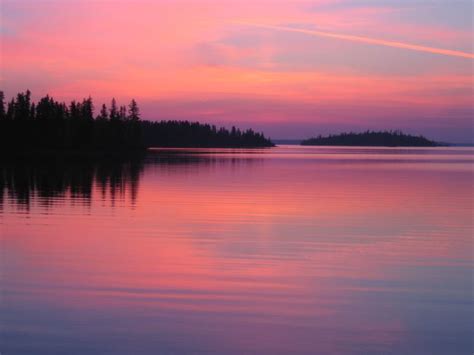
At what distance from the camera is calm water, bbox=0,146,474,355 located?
6.98 meters

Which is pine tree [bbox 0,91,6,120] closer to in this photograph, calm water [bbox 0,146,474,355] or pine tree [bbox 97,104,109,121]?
pine tree [bbox 97,104,109,121]

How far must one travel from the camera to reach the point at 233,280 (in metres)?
9.69

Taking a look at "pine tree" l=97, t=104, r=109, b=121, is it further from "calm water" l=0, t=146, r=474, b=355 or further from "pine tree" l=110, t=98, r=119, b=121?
"calm water" l=0, t=146, r=474, b=355

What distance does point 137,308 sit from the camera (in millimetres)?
7996

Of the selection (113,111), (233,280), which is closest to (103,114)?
(113,111)

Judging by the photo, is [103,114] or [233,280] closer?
[233,280]

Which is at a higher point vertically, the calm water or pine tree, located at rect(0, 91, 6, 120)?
pine tree, located at rect(0, 91, 6, 120)

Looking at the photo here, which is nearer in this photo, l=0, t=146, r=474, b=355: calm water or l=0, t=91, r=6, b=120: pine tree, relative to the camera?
l=0, t=146, r=474, b=355: calm water

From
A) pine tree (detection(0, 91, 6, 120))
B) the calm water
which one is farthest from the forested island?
the calm water

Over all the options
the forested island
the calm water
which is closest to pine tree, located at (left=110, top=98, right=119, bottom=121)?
the forested island

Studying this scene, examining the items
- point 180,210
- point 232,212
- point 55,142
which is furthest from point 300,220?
point 55,142

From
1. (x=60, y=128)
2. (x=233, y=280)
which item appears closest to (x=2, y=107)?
(x=60, y=128)

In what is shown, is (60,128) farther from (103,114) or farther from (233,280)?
(233,280)

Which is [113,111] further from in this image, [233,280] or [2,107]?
[233,280]
